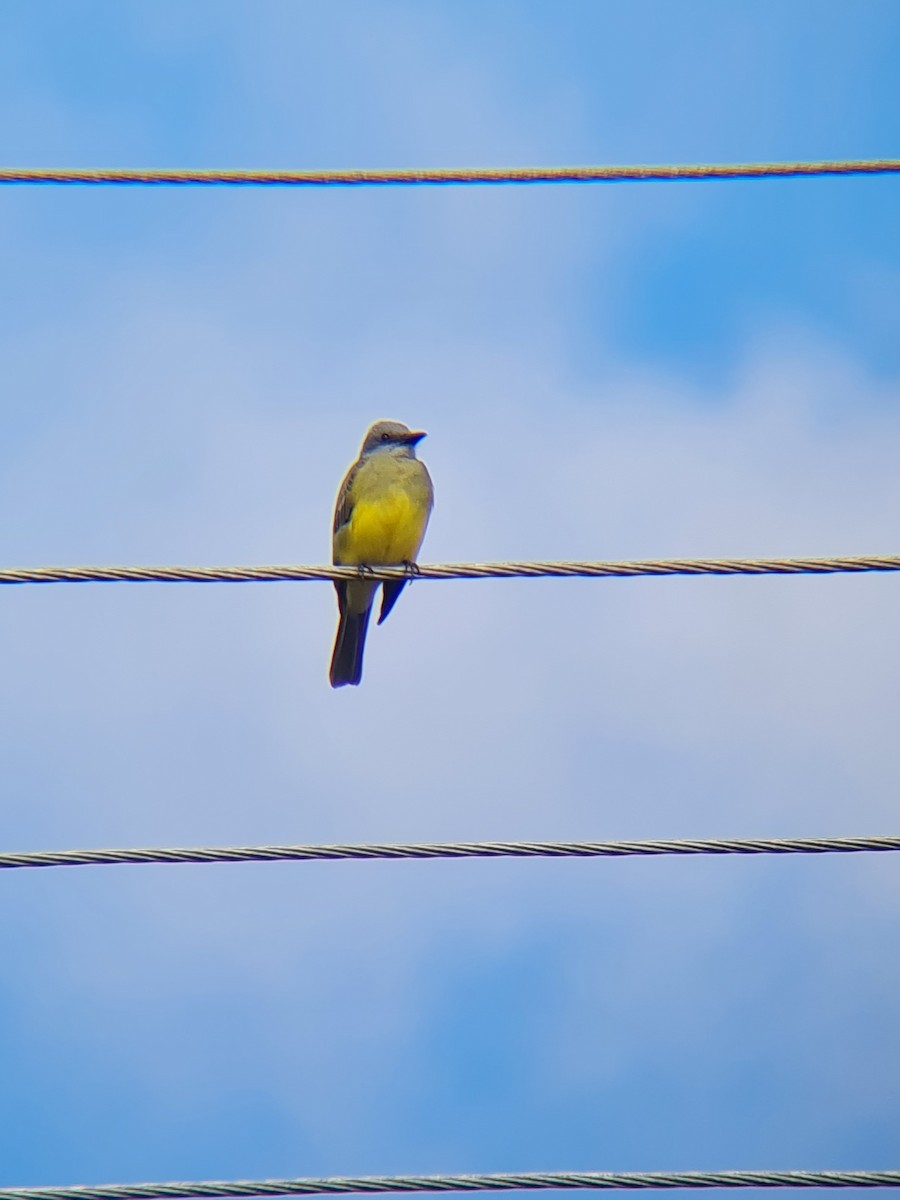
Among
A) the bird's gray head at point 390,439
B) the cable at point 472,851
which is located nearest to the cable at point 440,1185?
the cable at point 472,851

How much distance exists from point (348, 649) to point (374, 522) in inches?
30.9

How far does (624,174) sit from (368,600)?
392 centimetres

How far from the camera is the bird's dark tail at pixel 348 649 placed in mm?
8266

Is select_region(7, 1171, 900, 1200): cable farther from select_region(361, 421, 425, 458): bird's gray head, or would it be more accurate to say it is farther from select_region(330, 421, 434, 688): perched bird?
select_region(361, 421, 425, 458): bird's gray head

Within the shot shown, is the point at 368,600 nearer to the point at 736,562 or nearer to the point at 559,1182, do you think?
the point at 736,562

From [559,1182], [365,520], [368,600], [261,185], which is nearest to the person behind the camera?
[559,1182]

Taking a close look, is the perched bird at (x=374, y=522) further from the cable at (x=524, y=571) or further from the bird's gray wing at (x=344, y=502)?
the cable at (x=524, y=571)

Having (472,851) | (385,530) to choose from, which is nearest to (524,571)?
(472,851)

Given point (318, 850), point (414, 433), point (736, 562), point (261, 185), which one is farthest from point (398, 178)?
point (414, 433)

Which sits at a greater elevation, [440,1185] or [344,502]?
[344,502]

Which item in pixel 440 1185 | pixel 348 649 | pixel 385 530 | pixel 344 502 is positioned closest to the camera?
pixel 440 1185

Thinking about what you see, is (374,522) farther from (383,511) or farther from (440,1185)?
(440,1185)

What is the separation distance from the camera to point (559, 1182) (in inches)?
135

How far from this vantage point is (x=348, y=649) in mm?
8281
